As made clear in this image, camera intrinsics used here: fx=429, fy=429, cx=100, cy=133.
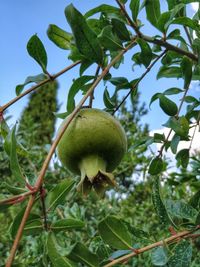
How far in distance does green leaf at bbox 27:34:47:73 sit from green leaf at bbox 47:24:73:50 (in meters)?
0.20

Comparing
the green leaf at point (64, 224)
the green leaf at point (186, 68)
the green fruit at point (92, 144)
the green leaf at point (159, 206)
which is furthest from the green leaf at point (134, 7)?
the green leaf at point (64, 224)

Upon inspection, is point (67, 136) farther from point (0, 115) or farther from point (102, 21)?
point (102, 21)

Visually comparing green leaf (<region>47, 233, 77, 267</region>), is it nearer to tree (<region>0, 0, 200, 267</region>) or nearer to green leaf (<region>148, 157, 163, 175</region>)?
tree (<region>0, 0, 200, 267</region>)

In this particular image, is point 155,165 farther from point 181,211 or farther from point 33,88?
point 33,88

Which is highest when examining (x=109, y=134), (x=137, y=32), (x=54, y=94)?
(x=137, y=32)

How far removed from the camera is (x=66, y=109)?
43.9 inches

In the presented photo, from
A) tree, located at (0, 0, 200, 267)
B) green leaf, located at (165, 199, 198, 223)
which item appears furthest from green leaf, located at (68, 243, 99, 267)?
green leaf, located at (165, 199, 198, 223)

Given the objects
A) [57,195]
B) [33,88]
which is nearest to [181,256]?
[57,195]

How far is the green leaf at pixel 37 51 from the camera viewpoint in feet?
3.00

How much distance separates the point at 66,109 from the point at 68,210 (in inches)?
31.2

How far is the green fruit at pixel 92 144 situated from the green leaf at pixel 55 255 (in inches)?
7.5

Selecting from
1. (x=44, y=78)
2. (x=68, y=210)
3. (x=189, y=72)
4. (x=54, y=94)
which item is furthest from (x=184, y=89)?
(x=54, y=94)

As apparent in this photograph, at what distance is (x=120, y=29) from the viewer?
97 centimetres

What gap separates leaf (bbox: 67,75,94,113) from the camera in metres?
1.03
